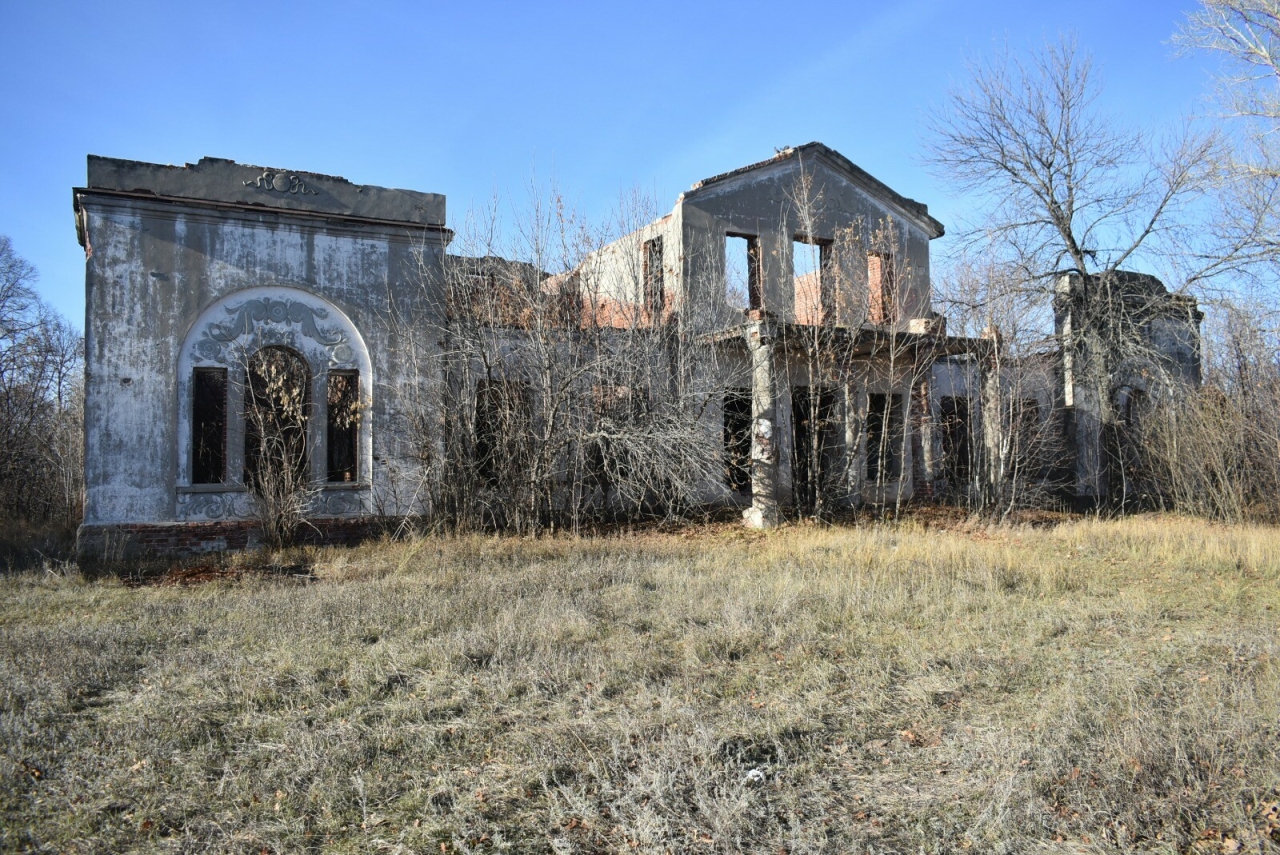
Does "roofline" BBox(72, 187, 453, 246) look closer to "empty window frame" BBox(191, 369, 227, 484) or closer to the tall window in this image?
the tall window

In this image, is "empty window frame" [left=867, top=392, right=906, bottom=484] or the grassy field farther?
"empty window frame" [left=867, top=392, right=906, bottom=484]

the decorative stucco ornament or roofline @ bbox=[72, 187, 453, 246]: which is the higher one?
the decorative stucco ornament

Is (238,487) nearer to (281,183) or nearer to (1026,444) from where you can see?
(281,183)

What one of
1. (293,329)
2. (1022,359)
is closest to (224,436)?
(293,329)

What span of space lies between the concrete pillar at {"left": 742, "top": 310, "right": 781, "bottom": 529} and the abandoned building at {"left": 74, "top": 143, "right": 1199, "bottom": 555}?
1.4 inches

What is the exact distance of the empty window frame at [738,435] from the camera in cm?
1612

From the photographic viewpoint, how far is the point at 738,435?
55.2 feet

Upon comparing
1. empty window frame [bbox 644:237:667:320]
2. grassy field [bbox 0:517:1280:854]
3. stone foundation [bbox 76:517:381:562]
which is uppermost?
empty window frame [bbox 644:237:667:320]

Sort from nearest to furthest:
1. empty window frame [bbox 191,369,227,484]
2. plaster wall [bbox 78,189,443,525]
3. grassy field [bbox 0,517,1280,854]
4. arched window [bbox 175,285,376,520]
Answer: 1. grassy field [bbox 0,517,1280,854]
2. plaster wall [bbox 78,189,443,525]
3. arched window [bbox 175,285,376,520]
4. empty window frame [bbox 191,369,227,484]

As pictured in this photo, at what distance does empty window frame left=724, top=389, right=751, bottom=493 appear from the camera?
1612 centimetres

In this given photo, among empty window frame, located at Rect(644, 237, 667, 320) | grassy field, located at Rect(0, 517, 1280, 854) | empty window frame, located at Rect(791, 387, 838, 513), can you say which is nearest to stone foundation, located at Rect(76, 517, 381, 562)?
grassy field, located at Rect(0, 517, 1280, 854)

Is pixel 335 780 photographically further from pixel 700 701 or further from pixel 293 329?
pixel 293 329

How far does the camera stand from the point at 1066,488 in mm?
20484

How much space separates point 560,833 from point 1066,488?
20.1m
